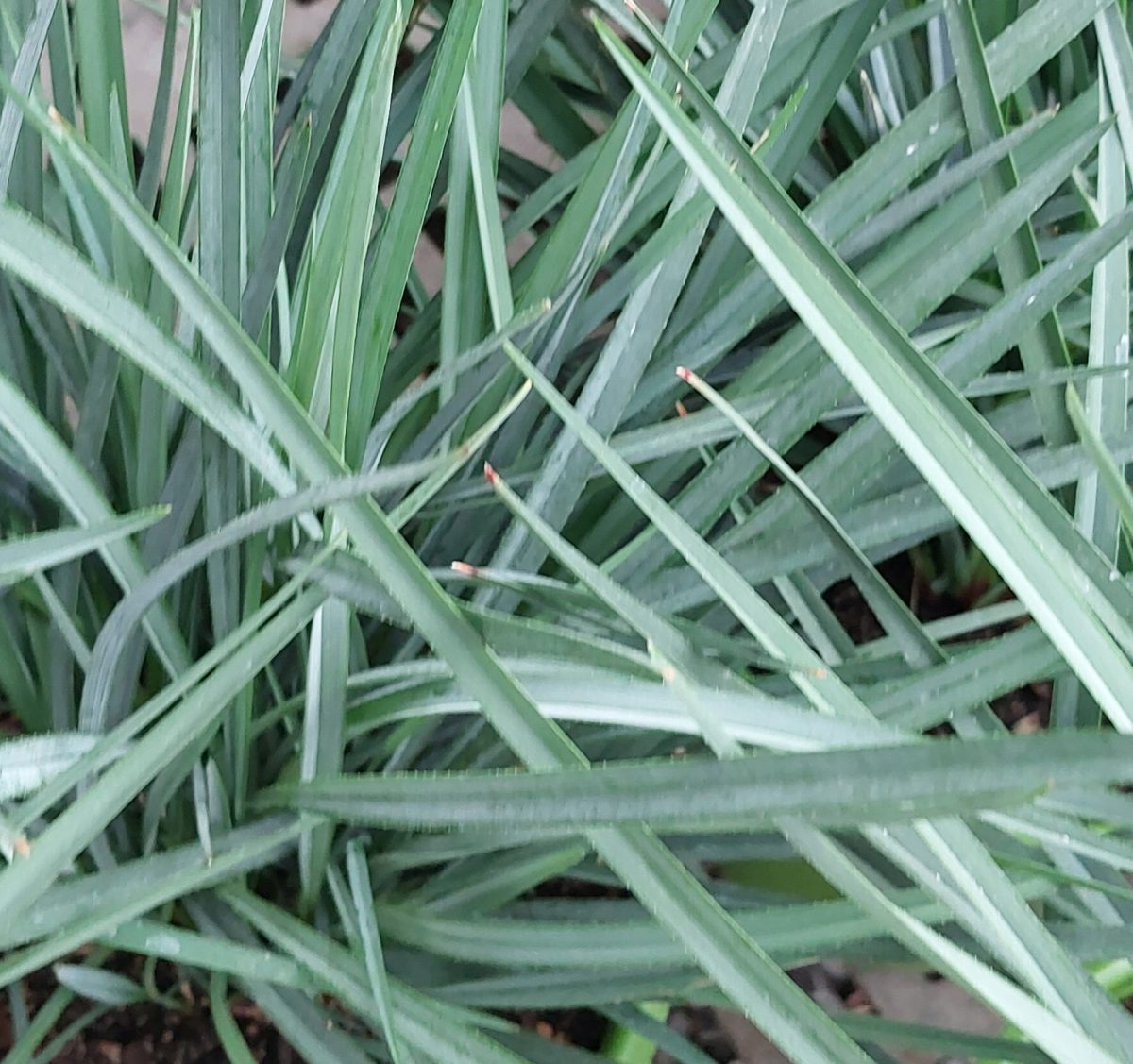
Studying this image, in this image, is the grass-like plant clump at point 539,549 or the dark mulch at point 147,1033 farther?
the dark mulch at point 147,1033

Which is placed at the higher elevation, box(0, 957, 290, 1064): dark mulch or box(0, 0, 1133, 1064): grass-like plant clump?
box(0, 0, 1133, 1064): grass-like plant clump

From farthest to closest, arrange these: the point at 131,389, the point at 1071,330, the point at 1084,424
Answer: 1. the point at 1071,330
2. the point at 131,389
3. the point at 1084,424

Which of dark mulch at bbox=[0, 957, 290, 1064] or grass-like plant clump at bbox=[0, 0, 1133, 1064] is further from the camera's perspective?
dark mulch at bbox=[0, 957, 290, 1064]

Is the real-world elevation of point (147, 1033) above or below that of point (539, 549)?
below

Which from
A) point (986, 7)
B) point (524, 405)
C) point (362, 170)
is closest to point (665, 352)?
point (524, 405)

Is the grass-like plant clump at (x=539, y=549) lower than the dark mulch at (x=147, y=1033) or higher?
higher

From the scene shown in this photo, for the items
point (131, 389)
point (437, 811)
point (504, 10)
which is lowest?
point (437, 811)

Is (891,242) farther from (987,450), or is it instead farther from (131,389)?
(131,389)

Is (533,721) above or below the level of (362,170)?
below
